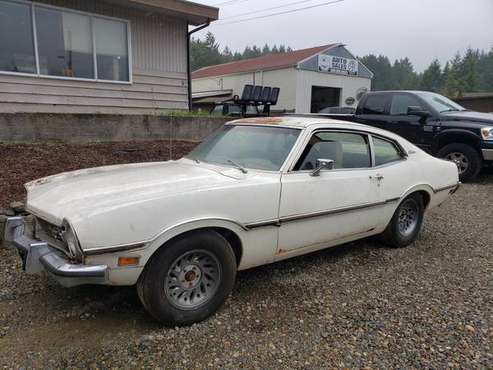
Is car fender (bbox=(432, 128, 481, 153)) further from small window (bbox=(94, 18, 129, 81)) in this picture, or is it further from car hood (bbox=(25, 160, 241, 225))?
small window (bbox=(94, 18, 129, 81))

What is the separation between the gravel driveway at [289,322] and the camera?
2.38 meters

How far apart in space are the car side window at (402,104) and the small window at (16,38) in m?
8.22

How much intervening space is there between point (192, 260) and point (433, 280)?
2444mm

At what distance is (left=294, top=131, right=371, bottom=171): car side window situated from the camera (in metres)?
3.41

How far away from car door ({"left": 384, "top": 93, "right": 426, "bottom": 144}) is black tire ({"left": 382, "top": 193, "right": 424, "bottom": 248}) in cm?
427

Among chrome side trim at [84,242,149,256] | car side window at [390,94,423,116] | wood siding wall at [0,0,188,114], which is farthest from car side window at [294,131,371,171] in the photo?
wood siding wall at [0,0,188,114]

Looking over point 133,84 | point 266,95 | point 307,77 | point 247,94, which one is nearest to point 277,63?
point 307,77

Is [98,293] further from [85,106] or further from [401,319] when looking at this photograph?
[85,106]

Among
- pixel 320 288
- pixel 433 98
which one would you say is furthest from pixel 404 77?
pixel 320 288

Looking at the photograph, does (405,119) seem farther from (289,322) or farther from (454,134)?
(289,322)

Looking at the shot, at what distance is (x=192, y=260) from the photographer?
8.73ft

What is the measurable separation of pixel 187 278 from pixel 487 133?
7.20 metres

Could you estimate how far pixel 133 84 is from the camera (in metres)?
9.42

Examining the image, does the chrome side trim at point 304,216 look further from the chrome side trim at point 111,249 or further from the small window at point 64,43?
the small window at point 64,43
